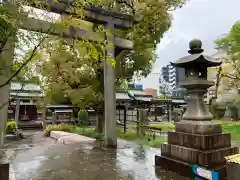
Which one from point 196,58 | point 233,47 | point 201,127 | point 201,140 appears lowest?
point 201,140

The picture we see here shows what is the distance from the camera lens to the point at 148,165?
6.30m

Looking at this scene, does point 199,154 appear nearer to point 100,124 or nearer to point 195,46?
point 195,46

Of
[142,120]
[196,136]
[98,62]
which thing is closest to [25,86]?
[98,62]

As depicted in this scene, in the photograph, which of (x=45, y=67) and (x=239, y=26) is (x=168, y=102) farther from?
(x=45, y=67)

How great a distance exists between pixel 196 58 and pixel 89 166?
4243 mm

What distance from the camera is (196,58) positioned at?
224 inches

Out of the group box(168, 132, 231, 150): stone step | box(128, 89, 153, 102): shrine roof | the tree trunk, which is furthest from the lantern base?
box(128, 89, 153, 102): shrine roof

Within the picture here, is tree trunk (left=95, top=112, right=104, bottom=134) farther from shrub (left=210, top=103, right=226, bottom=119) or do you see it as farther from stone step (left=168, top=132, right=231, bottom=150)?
shrub (left=210, top=103, right=226, bottom=119)

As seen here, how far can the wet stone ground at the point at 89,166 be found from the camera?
17.3 feet

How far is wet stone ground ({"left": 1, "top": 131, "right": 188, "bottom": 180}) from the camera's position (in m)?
5.28

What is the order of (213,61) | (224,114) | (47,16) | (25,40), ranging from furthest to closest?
(224,114), (213,61), (47,16), (25,40)

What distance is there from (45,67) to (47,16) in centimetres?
777

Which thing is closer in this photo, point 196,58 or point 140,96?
point 196,58

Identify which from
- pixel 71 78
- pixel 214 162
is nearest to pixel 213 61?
pixel 214 162
